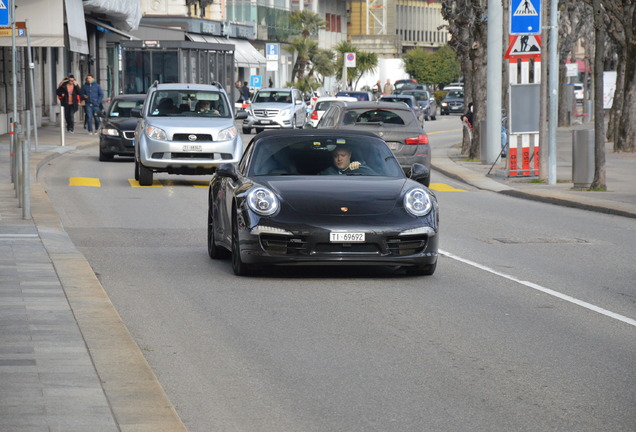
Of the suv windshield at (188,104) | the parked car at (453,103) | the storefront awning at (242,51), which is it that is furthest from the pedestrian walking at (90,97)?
the parked car at (453,103)

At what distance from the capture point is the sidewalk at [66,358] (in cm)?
644

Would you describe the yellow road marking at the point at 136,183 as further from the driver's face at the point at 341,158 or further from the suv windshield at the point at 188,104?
the driver's face at the point at 341,158

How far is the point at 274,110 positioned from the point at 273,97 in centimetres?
202

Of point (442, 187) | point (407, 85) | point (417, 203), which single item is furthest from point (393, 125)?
point (407, 85)

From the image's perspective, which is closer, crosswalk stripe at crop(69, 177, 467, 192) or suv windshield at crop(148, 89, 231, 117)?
crosswalk stripe at crop(69, 177, 467, 192)

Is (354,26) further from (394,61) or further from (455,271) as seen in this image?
(455,271)

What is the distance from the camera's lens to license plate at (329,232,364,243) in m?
12.0

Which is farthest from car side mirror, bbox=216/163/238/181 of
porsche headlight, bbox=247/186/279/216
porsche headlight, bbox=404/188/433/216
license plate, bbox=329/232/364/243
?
porsche headlight, bbox=404/188/433/216

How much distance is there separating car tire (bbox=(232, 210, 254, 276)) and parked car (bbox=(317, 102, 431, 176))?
13.6 metres

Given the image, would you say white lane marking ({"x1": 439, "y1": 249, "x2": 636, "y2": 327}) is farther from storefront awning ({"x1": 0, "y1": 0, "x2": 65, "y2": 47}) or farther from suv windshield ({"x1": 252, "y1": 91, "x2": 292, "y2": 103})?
suv windshield ({"x1": 252, "y1": 91, "x2": 292, "y2": 103})

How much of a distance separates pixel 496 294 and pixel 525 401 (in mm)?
4373

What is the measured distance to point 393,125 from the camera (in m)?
26.8

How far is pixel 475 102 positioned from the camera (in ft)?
124

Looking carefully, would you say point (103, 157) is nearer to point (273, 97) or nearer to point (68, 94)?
point (68, 94)
